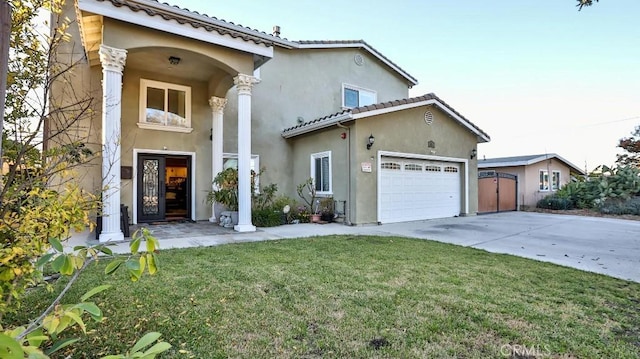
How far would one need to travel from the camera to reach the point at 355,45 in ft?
46.1

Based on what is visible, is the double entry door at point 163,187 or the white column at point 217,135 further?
the white column at point 217,135

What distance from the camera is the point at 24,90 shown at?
2.87m

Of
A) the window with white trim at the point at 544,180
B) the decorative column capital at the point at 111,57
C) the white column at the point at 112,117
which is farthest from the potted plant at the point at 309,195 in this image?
the window with white trim at the point at 544,180

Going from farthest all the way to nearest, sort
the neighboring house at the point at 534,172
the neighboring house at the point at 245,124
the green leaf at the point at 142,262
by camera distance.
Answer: the neighboring house at the point at 534,172 < the neighboring house at the point at 245,124 < the green leaf at the point at 142,262

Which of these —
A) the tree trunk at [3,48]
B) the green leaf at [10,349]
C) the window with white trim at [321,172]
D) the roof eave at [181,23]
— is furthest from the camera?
the window with white trim at [321,172]

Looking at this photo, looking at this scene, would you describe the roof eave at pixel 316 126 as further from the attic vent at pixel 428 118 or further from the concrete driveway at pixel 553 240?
the attic vent at pixel 428 118

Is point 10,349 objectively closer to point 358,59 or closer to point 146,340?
point 146,340

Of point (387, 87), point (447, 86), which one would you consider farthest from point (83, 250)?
point (447, 86)

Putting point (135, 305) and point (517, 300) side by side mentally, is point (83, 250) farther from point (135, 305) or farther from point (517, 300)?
point (517, 300)

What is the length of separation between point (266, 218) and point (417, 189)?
546cm

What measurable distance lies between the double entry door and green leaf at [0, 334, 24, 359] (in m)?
10.4

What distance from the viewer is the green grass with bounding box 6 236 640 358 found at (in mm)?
2600

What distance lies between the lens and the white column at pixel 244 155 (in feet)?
27.5

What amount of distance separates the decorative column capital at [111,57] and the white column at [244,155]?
2.57 metres
